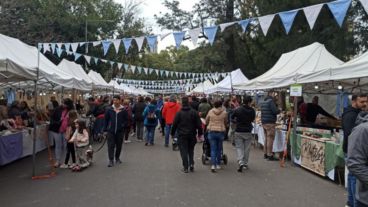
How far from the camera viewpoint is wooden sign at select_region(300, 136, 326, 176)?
9.87 metres

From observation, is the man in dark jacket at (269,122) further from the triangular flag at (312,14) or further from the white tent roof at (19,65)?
the white tent roof at (19,65)

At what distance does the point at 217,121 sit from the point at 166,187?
108 inches

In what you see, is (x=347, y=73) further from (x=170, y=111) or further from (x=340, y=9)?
(x=170, y=111)

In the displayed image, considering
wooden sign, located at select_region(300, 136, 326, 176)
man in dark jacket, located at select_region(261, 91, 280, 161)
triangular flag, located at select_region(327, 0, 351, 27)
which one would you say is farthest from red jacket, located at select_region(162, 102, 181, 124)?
triangular flag, located at select_region(327, 0, 351, 27)

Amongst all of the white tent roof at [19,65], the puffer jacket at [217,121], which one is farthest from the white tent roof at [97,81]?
the puffer jacket at [217,121]

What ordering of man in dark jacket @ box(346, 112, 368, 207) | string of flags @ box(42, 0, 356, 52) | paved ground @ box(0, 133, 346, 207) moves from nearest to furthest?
man in dark jacket @ box(346, 112, 368, 207), paved ground @ box(0, 133, 346, 207), string of flags @ box(42, 0, 356, 52)

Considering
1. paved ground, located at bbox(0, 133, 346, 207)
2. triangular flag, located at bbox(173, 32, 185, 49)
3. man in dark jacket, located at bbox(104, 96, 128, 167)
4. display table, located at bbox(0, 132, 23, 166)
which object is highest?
triangular flag, located at bbox(173, 32, 185, 49)

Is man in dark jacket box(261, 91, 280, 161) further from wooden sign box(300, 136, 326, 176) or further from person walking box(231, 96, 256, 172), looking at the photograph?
person walking box(231, 96, 256, 172)

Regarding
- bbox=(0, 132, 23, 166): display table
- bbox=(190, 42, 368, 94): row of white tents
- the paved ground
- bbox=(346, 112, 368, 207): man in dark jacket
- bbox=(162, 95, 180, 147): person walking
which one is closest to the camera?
bbox=(346, 112, 368, 207): man in dark jacket

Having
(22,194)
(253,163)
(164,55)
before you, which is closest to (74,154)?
(22,194)

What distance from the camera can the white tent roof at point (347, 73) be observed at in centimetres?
866

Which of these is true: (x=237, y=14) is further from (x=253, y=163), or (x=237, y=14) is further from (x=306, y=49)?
(x=253, y=163)

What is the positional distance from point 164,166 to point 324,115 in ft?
18.9

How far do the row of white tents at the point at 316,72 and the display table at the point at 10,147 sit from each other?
7.57 m
